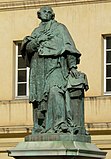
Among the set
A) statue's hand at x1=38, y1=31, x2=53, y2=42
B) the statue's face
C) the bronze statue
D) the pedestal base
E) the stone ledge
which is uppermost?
the statue's face

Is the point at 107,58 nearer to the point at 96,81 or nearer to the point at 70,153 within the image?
the point at 96,81

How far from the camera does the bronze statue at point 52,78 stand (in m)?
13.8

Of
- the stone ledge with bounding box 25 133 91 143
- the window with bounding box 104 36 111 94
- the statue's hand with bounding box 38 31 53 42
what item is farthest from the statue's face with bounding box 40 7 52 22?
the window with bounding box 104 36 111 94

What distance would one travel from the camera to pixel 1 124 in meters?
30.8

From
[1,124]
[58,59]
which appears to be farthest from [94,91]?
[58,59]

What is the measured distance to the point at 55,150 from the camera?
1315 centimetres

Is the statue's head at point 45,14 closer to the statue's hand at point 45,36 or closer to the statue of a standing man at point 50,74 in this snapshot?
the statue of a standing man at point 50,74

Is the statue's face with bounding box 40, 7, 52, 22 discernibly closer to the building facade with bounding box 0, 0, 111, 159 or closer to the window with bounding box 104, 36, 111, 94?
the building facade with bounding box 0, 0, 111, 159

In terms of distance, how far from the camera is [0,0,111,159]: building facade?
2941 centimetres

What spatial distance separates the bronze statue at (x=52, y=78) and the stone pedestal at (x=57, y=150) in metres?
0.29

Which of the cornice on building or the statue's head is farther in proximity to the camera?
the cornice on building

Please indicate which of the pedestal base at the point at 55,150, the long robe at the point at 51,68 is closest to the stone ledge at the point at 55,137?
the pedestal base at the point at 55,150

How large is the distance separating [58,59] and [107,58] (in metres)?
15.8

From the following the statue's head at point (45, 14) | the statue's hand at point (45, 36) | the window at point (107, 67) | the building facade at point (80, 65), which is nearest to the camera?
the statue's hand at point (45, 36)
